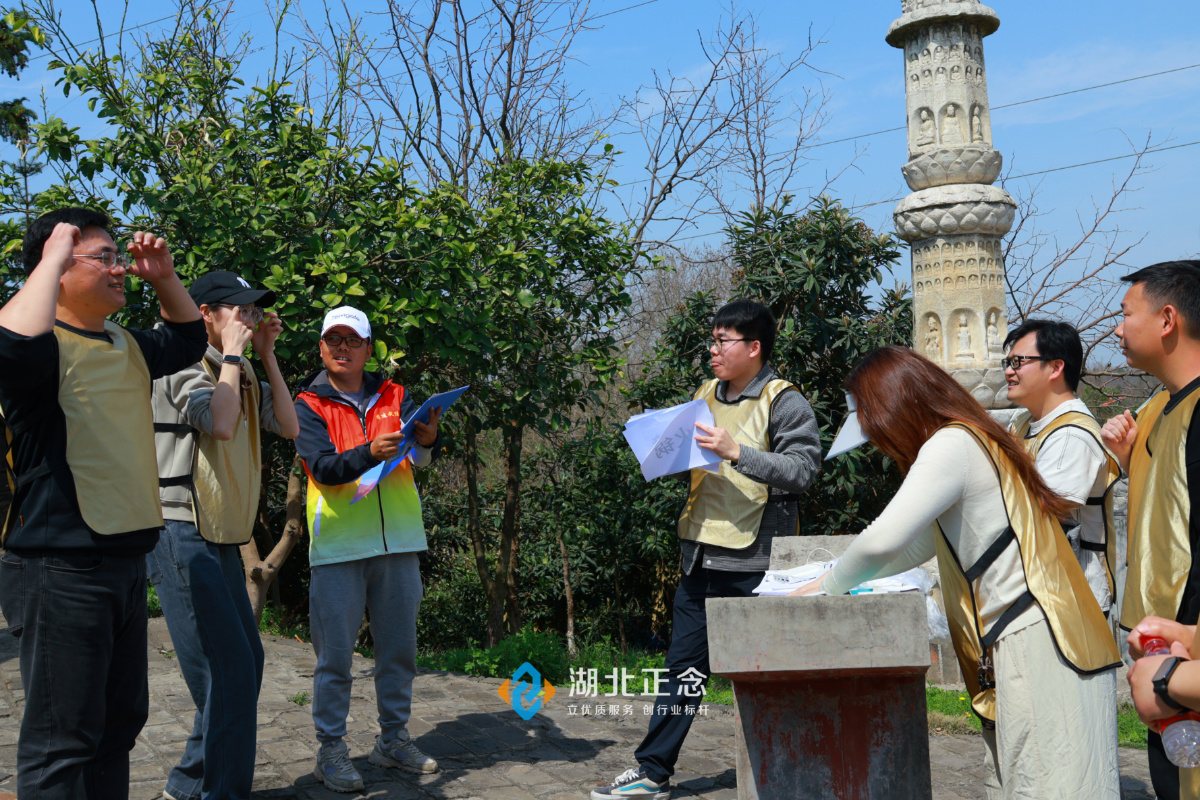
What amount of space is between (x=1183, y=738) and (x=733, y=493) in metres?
2.29

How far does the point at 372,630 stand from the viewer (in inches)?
160

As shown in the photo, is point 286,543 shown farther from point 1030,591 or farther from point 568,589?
point 1030,591

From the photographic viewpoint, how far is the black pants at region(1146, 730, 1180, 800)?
2.32 meters

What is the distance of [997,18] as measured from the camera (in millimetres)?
6301

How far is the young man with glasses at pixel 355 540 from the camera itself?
157 inches

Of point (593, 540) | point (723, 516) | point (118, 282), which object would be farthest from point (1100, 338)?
point (118, 282)

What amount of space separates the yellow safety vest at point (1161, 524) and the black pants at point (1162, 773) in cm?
29

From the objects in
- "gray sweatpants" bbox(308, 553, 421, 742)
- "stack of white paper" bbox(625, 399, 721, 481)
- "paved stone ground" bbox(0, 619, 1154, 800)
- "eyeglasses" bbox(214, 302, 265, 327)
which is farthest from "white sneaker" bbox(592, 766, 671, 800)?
"eyeglasses" bbox(214, 302, 265, 327)

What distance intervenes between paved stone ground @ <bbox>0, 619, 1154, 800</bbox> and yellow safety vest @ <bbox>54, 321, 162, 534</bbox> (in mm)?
1621

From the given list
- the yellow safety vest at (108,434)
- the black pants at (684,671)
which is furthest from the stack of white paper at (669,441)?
the yellow safety vest at (108,434)

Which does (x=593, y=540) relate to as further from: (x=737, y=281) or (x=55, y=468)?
(x=55, y=468)

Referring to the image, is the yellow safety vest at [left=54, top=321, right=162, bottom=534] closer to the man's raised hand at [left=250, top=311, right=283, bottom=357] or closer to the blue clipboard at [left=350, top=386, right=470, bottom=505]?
the man's raised hand at [left=250, top=311, right=283, bottom=357]

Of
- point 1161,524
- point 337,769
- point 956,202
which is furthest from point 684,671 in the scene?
point 956,202

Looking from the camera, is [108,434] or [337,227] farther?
[337,227]
